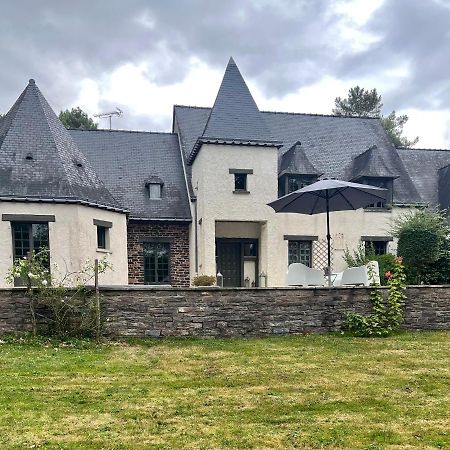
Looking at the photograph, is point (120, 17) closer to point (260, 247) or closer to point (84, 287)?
point (84, 287)

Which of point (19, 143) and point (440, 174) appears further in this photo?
point (440, 174)

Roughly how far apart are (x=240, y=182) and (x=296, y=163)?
9.72 feet

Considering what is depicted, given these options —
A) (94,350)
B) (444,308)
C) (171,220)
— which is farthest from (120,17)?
(444,308)

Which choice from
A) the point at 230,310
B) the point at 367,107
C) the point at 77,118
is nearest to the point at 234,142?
the point at 230,310

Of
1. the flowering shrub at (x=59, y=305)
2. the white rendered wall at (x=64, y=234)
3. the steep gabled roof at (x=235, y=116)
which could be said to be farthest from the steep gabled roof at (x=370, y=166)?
the flowering shrub at (x=59, y=305)

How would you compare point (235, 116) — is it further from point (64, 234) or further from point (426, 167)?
point (426, 167)

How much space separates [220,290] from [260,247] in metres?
8.88

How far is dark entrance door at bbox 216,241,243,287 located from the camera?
19469 millimetres

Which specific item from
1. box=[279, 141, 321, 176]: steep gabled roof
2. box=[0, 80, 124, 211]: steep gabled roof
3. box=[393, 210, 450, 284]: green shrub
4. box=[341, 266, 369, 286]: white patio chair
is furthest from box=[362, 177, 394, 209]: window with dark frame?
box=[0, 80, 124, 211]: steep gabled roof

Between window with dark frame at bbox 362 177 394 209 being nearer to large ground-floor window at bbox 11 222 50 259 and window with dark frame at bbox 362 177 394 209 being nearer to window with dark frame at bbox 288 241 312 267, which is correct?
window with dark frame at bbox 288 241 312 267

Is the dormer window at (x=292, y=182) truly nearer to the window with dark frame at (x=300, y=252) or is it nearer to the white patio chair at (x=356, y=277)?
the window with dark frame at (x=300, y=252)

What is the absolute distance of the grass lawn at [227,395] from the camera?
14.1 ft

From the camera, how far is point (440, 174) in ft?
73.6

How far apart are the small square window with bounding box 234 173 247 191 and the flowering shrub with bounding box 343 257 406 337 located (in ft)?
28.4
